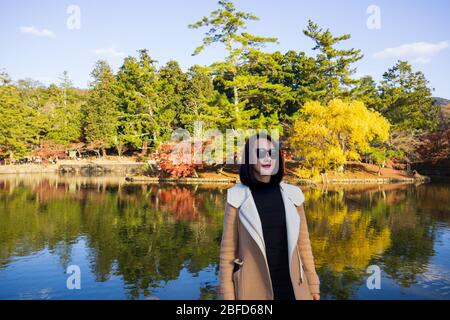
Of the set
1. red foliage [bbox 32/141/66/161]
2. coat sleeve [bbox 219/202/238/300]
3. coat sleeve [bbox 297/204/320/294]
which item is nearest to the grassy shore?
red foliage [bbox 32/141/66/161]

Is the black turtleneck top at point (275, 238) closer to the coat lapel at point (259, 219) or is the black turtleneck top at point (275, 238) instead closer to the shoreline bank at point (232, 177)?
the coat lapel at point (259, 219)

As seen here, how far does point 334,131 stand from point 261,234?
71.7 ft

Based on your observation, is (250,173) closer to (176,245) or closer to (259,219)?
(259,219)

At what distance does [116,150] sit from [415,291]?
1505 inches

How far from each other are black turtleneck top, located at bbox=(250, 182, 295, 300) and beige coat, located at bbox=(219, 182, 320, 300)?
0.11 ft

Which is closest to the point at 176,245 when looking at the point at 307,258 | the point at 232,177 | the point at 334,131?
the point at 307,258

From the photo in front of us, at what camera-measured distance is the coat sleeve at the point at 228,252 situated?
8.18 ft

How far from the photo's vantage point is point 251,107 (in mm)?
28812

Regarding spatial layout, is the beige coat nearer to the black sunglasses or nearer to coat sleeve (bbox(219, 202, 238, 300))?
coat sleeve (bbox(219, 202, 238, 300))

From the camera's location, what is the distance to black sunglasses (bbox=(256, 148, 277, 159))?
2.56m

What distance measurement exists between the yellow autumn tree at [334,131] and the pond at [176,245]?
4.90 metres

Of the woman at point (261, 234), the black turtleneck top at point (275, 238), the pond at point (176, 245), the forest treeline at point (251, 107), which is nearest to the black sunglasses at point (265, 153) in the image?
the woman at point (261, 234)

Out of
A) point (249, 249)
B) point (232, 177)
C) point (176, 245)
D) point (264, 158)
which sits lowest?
point (176, 245)
